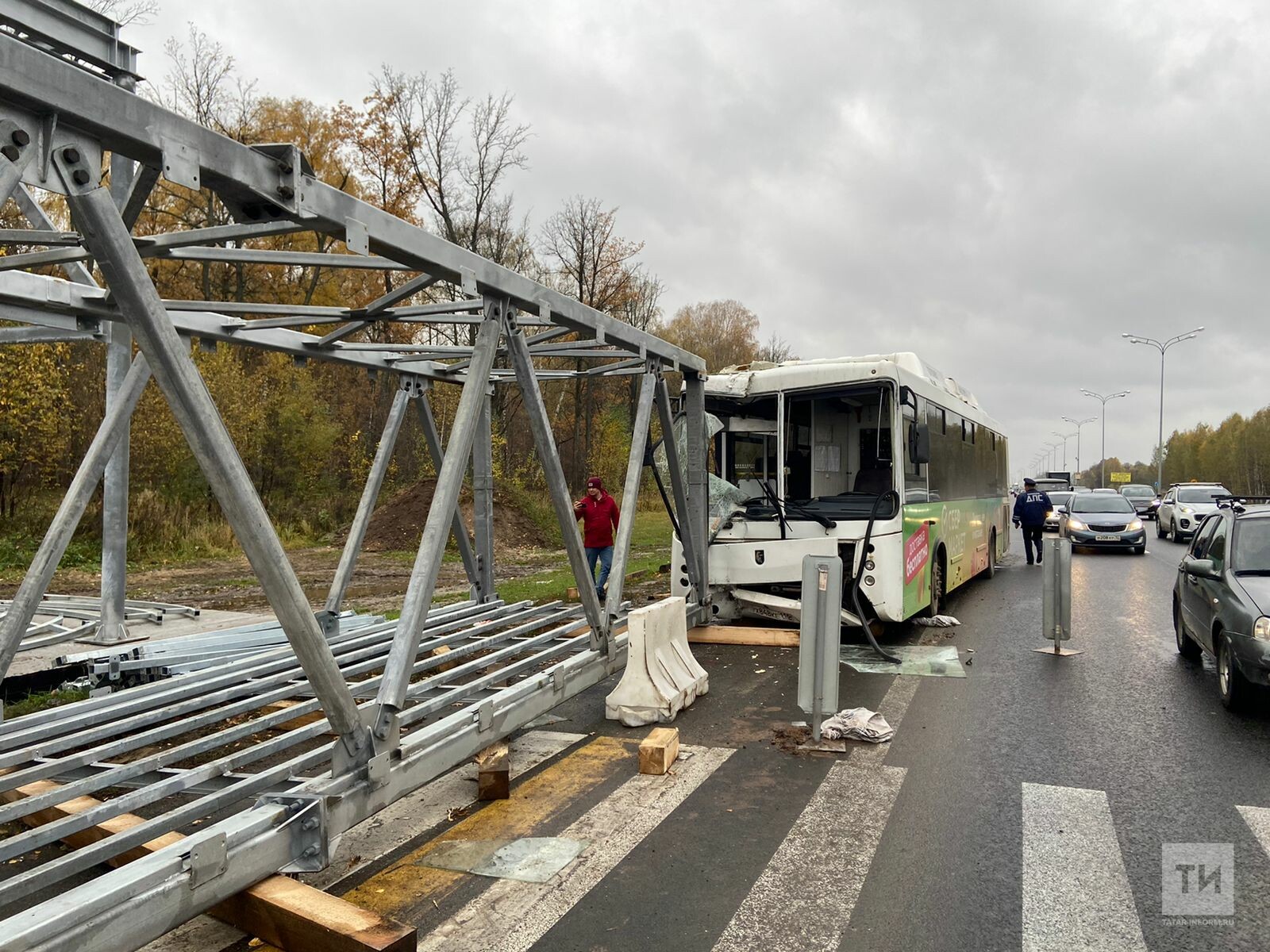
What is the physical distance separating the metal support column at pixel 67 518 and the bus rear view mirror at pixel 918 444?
763 centimetres

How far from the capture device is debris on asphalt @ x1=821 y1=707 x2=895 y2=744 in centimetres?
647

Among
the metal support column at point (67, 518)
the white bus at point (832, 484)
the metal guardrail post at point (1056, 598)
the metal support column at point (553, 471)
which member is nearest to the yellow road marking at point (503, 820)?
the metal support column at point (553, 471)

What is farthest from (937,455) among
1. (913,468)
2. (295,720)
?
(295,720)

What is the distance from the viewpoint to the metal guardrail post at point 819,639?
6.25 meters

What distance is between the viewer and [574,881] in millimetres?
4191

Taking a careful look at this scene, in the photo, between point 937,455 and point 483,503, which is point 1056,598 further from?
point 483,503

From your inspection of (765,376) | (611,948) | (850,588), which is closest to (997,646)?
(850,588)

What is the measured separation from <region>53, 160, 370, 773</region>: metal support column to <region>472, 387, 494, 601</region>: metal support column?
4.02 m

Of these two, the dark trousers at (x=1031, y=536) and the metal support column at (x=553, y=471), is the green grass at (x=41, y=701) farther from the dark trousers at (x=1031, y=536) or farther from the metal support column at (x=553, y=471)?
the dark trousers at (x=1031, y=536)

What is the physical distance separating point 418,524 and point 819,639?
1927 centimetres

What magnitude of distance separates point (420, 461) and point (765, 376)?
812 inches

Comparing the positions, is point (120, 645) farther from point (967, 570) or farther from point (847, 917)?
point (967, 570)

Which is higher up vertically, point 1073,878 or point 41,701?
point 41,701

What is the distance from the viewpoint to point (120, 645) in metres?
7.36
